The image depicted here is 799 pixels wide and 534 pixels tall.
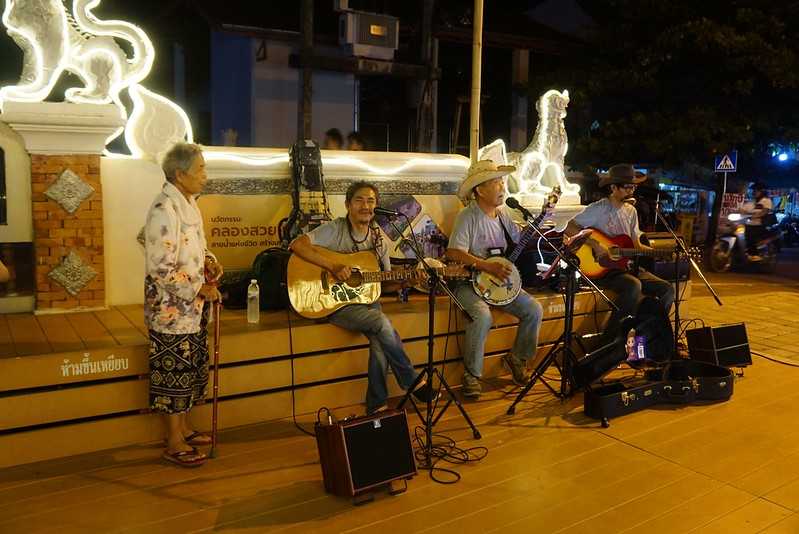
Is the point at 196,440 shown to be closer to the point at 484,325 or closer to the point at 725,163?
the point at 484,325

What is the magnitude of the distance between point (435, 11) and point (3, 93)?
8771mm

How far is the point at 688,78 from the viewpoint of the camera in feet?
41.8

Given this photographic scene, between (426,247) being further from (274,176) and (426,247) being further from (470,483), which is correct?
(470,483)

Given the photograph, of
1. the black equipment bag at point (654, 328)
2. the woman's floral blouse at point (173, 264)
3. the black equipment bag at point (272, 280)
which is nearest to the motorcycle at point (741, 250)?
the black equipment bag at point (654, 328)

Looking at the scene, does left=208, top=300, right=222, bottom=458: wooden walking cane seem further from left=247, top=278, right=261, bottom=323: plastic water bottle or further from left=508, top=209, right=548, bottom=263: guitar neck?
left=508, top=209, right=548, bottom=263: guitar neck

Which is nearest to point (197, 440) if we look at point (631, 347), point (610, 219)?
point (631, 347)

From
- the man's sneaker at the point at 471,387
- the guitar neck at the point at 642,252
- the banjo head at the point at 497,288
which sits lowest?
the man's sneaker at the point at 471,387

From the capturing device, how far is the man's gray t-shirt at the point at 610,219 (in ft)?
19.7

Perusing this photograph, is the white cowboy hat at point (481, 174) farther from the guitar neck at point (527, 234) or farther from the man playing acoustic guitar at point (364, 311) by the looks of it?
the man playing acoustic guitar at point (364, 311)

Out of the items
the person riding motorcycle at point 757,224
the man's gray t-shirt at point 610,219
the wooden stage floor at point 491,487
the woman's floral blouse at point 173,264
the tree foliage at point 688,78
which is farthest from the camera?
the person riding motorcycle at point 757,224

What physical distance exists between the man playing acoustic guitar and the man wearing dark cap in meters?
2.13

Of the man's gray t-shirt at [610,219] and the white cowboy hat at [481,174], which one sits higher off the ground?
the white cowboy hat at [481,174]

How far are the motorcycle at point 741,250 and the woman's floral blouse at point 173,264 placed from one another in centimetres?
1014

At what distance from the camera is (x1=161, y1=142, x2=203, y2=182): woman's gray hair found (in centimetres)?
363
